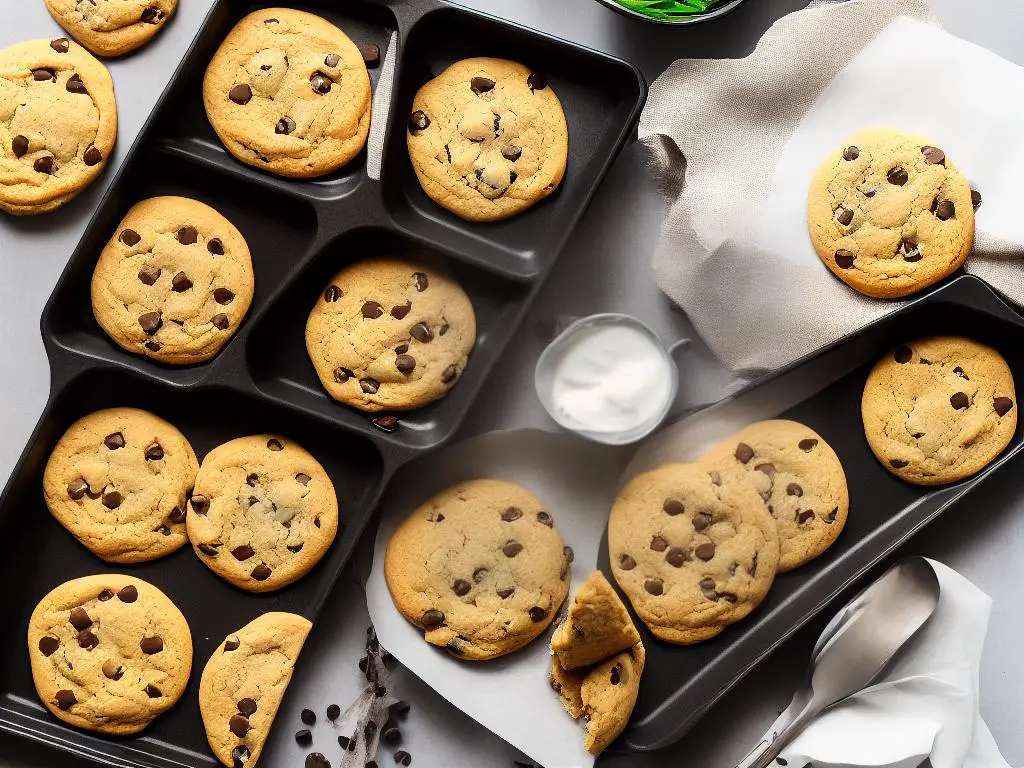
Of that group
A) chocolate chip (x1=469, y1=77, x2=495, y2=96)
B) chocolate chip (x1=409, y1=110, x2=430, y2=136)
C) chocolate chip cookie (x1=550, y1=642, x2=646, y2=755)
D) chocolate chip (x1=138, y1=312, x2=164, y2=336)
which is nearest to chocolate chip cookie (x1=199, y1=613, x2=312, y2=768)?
chocolate chip cookie (x1=550, y1=642, x2=646, y2=755)

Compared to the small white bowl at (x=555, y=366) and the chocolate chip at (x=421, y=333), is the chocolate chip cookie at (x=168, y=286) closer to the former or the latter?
the chocolate chip at (x=421, y=333)

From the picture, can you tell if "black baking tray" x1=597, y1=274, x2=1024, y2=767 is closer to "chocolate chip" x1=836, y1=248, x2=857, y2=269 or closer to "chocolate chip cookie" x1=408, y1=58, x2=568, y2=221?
"chocolate chip" x1=836, y1=248, x2=857, y2=269

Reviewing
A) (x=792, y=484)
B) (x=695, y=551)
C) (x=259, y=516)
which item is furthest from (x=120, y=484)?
(x=792, y=484)

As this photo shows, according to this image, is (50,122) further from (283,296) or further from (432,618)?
(432,618)

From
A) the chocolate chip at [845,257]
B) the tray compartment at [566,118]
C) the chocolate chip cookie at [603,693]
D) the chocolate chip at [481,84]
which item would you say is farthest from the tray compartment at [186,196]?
the chocolate chip at [845,257]

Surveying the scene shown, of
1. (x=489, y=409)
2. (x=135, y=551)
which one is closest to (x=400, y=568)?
(x=489, y=409)

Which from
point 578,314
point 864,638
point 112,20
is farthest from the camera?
point 578,314

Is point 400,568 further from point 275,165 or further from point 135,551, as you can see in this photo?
point 275,165
